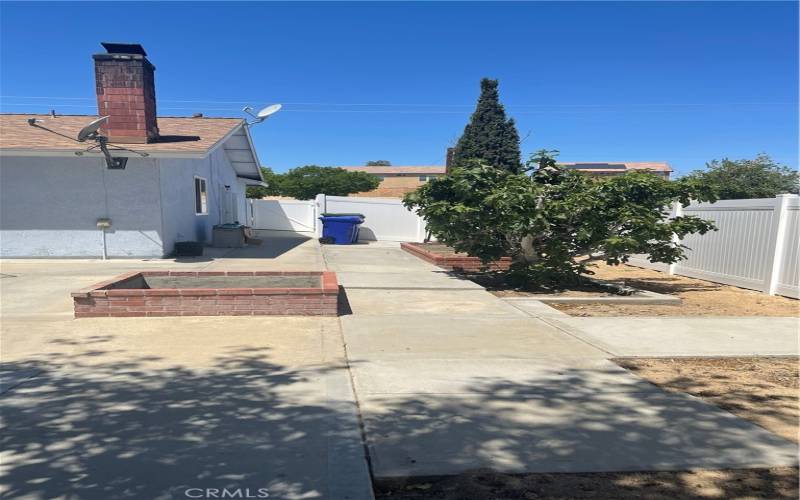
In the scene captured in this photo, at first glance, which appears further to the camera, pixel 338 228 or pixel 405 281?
pixel 338 228

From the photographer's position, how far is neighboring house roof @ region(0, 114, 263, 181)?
35.1 feet

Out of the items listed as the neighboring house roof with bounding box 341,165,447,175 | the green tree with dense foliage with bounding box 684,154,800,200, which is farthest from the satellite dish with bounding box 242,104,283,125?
the neighboring house roof with bounding box 341,165,447,175

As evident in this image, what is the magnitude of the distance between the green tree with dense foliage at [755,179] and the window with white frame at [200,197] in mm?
23508

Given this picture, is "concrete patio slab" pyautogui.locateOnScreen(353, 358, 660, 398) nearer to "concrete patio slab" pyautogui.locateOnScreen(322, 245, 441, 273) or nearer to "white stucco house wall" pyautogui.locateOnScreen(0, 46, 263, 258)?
"concrete patio slab" pyautogui.locateOnScreen(322, 245, 441, 273)

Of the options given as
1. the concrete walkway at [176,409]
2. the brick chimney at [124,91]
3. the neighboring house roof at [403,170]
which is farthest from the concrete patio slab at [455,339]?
the neighboring house roof at [403,170]

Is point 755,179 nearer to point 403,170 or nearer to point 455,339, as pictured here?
point 455,339

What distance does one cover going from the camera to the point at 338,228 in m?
18.2

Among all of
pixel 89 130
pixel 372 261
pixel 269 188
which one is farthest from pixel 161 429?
pixel 269 188

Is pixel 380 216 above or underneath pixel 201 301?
above

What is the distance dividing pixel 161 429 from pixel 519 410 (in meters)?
2.53

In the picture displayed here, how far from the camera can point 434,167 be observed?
264 ft

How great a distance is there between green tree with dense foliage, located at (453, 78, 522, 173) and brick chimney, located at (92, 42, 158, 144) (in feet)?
49.9

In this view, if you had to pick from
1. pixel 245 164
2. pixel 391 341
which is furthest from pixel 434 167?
pixel 391 341

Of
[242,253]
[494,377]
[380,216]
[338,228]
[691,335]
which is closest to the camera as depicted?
[494,377]
